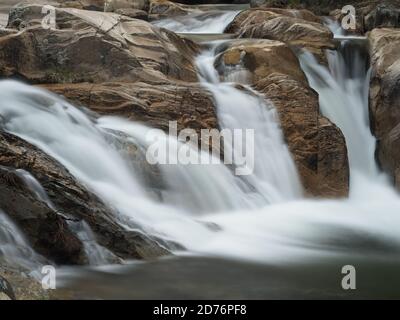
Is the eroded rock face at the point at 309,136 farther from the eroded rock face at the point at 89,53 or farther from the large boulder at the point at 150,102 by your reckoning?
the eroded rock face at the point at 89,53

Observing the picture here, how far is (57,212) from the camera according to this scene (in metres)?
6.66

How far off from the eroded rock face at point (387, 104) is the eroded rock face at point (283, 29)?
1200mm

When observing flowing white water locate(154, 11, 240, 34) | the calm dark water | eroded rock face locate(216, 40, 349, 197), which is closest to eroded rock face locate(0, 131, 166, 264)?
the calm dark water

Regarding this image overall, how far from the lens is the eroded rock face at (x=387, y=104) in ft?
38.6

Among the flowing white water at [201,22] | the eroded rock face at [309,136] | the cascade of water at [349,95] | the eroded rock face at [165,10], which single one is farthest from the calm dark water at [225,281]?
the eroded rock face at [165,10]

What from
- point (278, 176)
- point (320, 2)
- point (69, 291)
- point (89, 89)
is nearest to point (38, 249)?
point (69, 291)

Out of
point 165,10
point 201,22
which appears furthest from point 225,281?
point 165,10

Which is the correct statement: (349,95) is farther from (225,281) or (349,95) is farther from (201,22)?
(225,281)

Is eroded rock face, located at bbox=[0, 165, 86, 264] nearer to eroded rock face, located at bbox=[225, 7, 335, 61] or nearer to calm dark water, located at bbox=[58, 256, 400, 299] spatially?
calm dark water, located at bbox=[58, 256, 400, 299]

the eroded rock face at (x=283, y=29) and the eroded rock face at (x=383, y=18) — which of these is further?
the eroded rock face at (x=383, y=18)

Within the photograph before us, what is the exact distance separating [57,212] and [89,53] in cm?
495

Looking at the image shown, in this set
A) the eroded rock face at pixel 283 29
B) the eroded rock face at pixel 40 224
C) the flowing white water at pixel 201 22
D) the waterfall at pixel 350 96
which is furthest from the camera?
the flowing white water at pixel 201 22

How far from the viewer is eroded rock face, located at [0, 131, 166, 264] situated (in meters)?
6.40

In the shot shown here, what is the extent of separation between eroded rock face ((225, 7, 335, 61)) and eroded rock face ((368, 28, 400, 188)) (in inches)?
47.2
